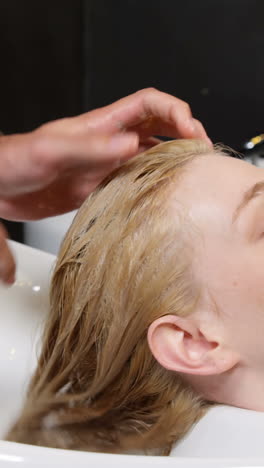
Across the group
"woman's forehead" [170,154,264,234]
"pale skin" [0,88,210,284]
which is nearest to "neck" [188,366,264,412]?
"woman's forehead" [170,154,264,234]

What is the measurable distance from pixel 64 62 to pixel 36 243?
56 cm

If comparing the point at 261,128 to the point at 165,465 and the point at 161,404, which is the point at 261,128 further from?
the point at 165,465

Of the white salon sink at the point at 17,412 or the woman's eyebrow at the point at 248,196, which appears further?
the woman's eyebrow at the point at 248,196

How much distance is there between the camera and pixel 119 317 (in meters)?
0.72

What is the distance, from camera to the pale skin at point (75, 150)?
2.23 ft

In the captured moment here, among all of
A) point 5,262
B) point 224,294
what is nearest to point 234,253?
point 224,294

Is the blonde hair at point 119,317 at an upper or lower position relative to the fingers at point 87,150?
lower

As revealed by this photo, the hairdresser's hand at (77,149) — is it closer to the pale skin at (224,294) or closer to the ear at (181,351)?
the pale skin at (224,294)

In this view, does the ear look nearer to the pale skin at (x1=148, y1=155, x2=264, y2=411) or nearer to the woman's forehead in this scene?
the pale skin at (x1=148, y1=155, x2=264, y2=411)

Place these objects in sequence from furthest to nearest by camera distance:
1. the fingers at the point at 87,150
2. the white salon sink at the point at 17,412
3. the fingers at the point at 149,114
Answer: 1. the fingers at the point at 149,114
2. the fingers at the point at 87,150
3. the white salon sink at the point at 17,412

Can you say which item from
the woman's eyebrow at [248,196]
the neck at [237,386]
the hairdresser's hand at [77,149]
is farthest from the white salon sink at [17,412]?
the woman's eyebrow at [248,196]

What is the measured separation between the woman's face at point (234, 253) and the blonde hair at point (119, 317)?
24 mm

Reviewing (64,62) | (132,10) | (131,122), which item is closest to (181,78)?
(132,10)

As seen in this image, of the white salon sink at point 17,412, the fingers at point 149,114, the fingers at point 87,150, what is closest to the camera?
the white salon sink at point 17,412
